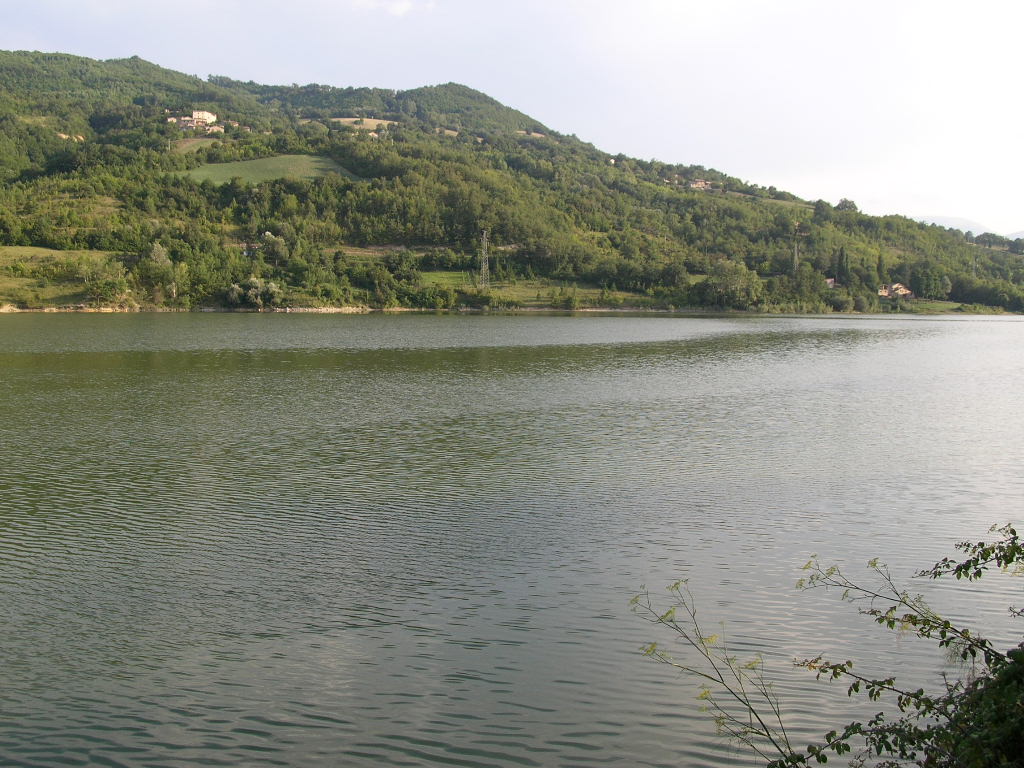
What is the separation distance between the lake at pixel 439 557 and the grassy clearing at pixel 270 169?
468 feet

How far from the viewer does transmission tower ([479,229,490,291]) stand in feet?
437

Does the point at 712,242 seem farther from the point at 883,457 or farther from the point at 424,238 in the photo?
the point at 883,457

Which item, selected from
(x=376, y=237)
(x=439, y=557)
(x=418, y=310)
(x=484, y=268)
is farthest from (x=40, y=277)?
(x=439, y=557)

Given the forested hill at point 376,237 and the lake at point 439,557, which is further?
the forested hill at point 376,237

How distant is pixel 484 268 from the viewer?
448 feet

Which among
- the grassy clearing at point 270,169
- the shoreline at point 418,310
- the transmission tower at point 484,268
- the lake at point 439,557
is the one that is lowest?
the lake at point 439,557

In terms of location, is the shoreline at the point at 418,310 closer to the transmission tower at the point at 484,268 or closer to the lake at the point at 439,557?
the transmission tower at the point at 484,268

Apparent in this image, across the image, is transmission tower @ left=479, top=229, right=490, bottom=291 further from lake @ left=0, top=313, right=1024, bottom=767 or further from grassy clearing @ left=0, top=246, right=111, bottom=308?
lake @ left=0, top=313, right=1024, bottom=767

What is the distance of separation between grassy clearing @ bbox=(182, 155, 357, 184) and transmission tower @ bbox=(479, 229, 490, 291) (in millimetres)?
47420

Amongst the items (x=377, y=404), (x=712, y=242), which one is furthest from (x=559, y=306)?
(x=377, y=404)

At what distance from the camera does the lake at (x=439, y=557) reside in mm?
7781

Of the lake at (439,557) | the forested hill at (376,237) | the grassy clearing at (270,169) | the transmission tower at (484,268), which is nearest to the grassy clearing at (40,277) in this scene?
the forested hill at (376,237)

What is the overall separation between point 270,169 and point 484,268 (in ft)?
214

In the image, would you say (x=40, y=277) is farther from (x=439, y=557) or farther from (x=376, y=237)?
(x=439, y=557)
